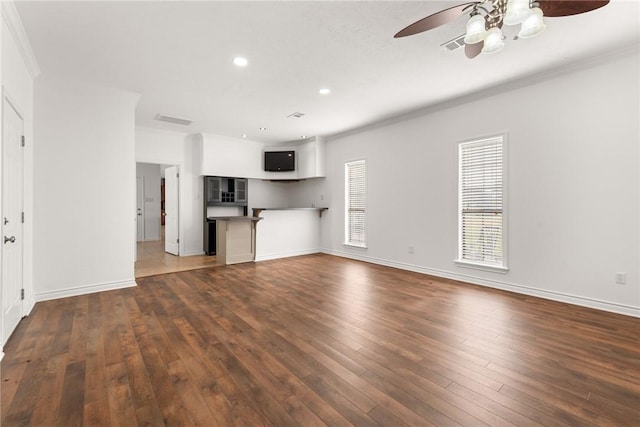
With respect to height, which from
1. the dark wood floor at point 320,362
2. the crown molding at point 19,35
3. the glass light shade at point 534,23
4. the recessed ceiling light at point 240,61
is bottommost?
the dark wood floor at point 320,362

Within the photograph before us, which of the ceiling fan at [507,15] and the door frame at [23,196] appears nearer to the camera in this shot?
the ceiling fan at [507,15]

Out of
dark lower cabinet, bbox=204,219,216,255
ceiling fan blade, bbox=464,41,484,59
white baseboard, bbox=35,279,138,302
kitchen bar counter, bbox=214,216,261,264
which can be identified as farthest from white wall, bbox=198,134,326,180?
ceiling fan blade, bbox=464,41,484,59

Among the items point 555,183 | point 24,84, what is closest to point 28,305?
point 24,84

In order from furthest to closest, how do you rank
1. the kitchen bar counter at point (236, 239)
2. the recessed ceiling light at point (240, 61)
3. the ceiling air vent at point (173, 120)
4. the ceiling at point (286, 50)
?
the kitchen bar counter at point (236, 239)
the ceiling air vent at point (173, 120)
the recessed ceiling light at point (240, 61)
the ceiling at point (286, 50)

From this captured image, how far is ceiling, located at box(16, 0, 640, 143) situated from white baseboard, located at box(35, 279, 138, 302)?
2.76 metres

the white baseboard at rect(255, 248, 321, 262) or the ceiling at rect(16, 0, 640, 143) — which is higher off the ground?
the ceiling at rect(16, 0, 640, 143)

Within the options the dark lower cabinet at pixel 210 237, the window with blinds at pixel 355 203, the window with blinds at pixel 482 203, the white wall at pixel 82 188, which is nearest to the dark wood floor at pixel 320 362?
the white wall at pixel 82 188

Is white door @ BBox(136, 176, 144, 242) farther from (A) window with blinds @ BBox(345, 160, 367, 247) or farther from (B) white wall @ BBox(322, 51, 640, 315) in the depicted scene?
Answer: (B) white wall @ BBox(322, 51, 640, 315)

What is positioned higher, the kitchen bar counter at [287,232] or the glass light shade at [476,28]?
the glass light shade at [476,28]

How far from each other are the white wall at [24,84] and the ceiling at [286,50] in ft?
0.37

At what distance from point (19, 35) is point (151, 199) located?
280 inches

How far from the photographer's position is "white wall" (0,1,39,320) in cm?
245

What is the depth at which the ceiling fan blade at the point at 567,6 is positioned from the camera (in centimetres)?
175

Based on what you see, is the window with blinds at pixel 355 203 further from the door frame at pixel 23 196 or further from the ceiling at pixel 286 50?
the door frame at pixel 23 196
